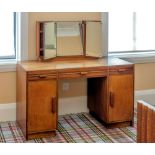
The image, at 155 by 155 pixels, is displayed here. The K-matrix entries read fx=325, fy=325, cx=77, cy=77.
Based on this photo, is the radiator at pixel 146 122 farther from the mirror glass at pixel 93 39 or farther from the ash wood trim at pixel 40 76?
the mirror glass at pixel 93 39

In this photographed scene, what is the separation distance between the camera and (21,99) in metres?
3.67

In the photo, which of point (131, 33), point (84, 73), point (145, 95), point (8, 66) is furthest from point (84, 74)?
point (145, 95)

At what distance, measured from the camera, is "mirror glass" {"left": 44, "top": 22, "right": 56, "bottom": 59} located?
3831mm

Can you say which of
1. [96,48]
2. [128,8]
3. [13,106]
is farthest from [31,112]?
[128,8]

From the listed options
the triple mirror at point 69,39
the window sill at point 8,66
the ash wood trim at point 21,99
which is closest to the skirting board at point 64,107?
the ash wood trim at point 21,99

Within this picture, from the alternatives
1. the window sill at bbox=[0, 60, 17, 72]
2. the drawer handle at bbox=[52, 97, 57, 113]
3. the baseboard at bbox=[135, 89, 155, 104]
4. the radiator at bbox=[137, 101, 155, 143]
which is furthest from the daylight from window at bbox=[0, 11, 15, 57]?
the radiator at bbox=[137, 101, 155, 143]

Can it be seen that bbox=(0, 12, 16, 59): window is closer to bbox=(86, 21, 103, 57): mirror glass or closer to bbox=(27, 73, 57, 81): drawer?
bbox=(27, 73, 57, 81): drawer

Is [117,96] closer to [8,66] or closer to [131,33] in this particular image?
[131,33]

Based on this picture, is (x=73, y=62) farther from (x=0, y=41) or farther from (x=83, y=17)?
(x=0, y=41)

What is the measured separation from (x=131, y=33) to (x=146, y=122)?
8.44 ft

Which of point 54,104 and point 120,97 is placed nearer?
point 54,104

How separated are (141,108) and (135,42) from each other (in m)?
2.47

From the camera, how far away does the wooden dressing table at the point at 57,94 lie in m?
3.41

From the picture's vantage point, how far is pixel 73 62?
12.6 feet
